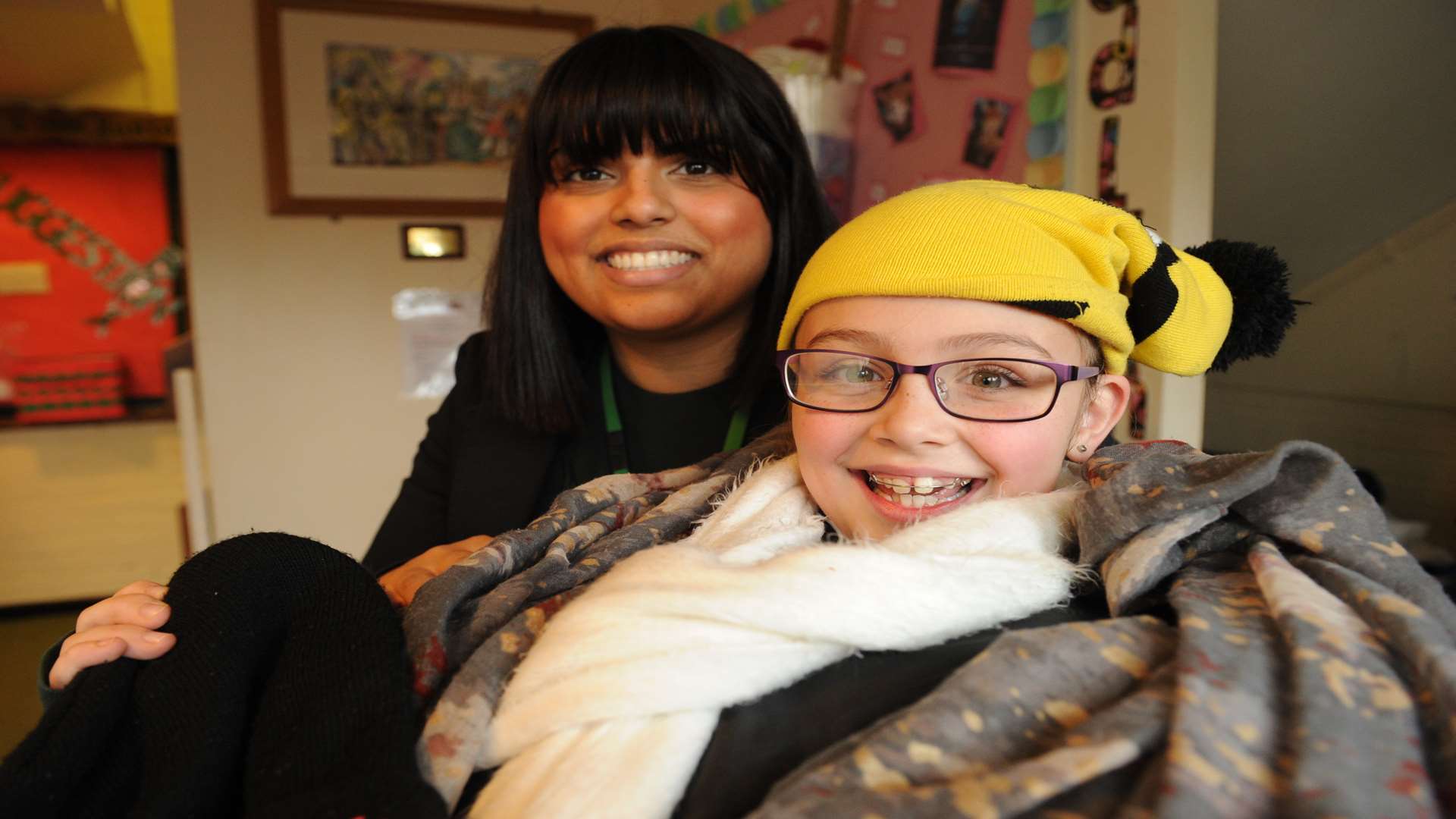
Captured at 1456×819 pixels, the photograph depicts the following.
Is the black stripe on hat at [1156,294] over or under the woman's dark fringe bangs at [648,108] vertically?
under

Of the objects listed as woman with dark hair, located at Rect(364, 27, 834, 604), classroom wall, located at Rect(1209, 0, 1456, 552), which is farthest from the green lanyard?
classroom wall, located at Rect(1209, 0, 1456, 552)

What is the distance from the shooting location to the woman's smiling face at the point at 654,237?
1.20m

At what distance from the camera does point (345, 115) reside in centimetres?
269

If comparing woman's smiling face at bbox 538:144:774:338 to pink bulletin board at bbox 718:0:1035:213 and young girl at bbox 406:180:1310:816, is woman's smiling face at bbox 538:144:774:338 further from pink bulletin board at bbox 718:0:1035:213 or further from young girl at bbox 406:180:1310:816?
pink bulletin board at bbox 718:0:1035:213

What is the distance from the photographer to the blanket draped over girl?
0.44 meters

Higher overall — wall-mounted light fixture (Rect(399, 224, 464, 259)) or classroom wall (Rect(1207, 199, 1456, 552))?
wall-mounted light fixture (Rect(399, 224, 464, 259))

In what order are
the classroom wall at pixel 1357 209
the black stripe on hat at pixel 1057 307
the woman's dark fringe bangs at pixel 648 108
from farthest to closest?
the classroom wall at pixel 1357 209 < the woman's dark fringe bangs at pixel 648 108 < the black stripe on hat at pixel 1057 307

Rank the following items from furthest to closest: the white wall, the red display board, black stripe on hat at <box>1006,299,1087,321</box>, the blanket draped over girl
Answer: the red display board < the white wall < black stripe on hat at <box>1006,299,1087,321</box> < the blanket draped over girl

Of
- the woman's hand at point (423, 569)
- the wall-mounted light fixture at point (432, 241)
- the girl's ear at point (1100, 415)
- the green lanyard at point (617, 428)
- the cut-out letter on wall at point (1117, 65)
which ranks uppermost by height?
the cut-out letter on wall at point (1117, 65)

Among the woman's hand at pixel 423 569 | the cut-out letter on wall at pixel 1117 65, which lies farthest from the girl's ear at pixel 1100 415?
the cut-out letter on wall at pixel 1117 65

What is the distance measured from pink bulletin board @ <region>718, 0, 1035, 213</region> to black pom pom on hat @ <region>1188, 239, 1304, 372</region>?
736 mm

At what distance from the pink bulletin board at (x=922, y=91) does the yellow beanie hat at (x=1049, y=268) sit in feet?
2.66

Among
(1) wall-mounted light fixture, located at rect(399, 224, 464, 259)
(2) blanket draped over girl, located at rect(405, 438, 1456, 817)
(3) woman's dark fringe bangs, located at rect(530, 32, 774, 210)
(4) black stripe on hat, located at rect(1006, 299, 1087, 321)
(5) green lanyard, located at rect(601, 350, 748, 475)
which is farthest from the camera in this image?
(1) wall-mounted light fixture, located at rect(399, 224, 464, 259)

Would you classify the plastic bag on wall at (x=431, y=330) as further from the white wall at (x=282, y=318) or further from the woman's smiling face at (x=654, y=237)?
the woman's smiling face at (x=654, y=237)
